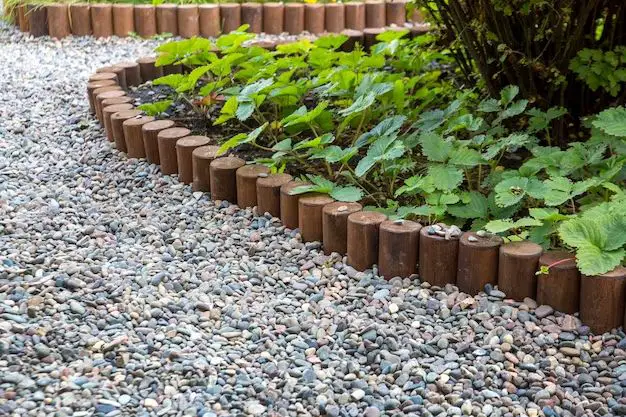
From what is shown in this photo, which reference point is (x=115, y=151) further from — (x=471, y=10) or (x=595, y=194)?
(x=595, y=194)

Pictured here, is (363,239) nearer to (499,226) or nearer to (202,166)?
(499,226)

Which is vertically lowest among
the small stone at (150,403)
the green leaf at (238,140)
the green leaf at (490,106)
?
the small stone at (150,403)

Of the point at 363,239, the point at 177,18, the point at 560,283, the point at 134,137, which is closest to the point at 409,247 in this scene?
the point at 363,239

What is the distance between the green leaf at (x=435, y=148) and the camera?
3213mm

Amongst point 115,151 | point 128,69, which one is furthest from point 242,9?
point 115,151

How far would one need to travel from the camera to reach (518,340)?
2592mm

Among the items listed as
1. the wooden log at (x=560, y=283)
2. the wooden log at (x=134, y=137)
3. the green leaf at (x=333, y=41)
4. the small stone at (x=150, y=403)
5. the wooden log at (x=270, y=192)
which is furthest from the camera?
the green leaf at (x=333, y=41)

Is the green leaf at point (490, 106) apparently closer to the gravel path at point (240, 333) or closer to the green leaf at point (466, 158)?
the green leaf at point (466, 158)

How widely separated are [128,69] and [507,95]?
220 centimetres

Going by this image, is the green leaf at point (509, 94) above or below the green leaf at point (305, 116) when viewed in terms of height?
above

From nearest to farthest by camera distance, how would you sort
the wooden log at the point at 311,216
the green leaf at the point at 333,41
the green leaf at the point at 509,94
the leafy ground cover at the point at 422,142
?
the leafy ground cover at the point at 422,142 → the wooden log at the point at 311,216 → the green leaf at the point at 509,94 → the green leaf at the point at 333,41

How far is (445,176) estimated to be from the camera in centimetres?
311

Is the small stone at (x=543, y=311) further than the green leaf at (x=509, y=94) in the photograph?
No

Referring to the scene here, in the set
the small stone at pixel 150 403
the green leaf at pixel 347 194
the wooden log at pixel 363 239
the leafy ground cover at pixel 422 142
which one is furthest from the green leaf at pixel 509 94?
the small stone at pixel 150 403
